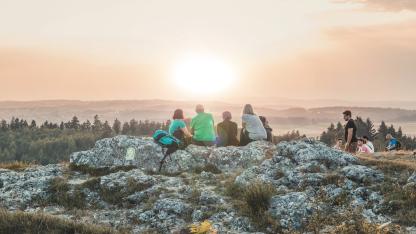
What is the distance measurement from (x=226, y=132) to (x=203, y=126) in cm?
147

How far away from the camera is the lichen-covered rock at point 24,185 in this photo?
15.9 meters

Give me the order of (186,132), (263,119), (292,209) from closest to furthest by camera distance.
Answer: (292,209), (186,132), (263,119)

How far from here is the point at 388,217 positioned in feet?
41.0

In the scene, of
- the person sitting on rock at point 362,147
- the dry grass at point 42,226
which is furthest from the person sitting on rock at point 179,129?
the person sitting on rock at point 362,147

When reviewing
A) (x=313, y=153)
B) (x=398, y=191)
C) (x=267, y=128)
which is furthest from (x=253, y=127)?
(x=398, y=191)

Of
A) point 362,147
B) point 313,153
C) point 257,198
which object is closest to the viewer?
point 257,198

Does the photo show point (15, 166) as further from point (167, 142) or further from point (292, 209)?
point (292, 209)

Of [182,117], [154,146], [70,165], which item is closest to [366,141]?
[182,117]

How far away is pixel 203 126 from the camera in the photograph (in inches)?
906

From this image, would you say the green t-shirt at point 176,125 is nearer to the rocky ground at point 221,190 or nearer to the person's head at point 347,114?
the rocky ground at point 221,190

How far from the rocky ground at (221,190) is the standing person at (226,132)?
2.50m

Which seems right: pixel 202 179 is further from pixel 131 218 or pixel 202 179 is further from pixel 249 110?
pixel 249 110

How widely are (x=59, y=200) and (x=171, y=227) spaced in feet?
17.1

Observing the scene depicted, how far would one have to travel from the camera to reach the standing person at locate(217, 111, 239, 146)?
2355 cm
